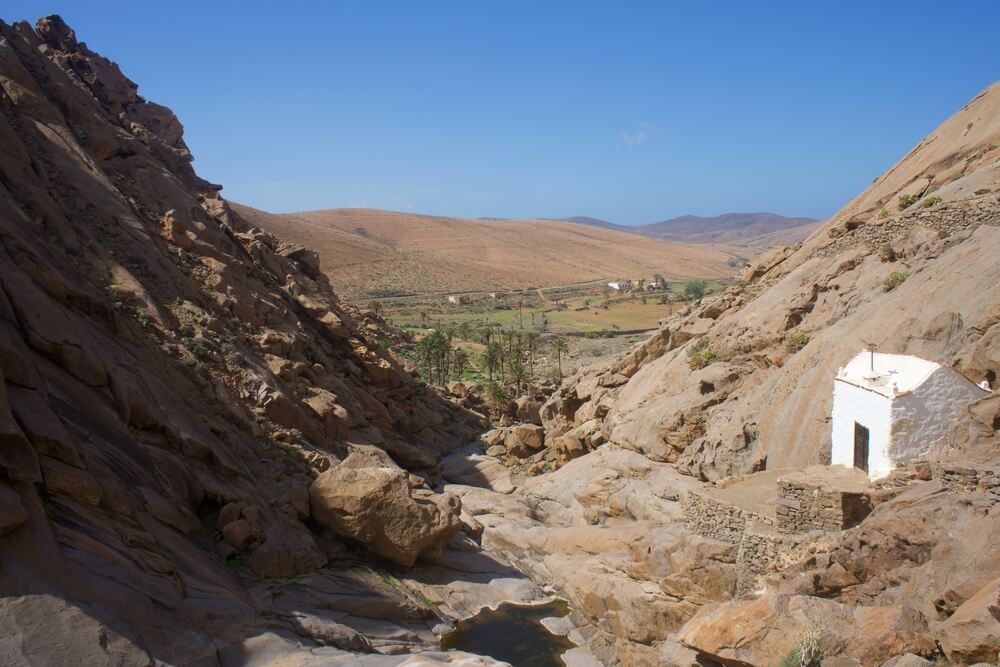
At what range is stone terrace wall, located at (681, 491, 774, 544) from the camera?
16234mm

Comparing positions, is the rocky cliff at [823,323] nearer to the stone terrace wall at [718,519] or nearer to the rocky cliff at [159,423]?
the stone terrace wall at [718,519]

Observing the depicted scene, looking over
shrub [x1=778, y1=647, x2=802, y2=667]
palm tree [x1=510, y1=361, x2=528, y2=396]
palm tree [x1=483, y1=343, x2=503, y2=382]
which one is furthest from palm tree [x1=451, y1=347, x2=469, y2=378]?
shrub [x1=778, y1=647, x2=802, y2=667]

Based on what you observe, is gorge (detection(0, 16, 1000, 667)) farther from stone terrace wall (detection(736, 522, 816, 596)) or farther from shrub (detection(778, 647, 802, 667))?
shrub (detection(778, 647, 802, 667))

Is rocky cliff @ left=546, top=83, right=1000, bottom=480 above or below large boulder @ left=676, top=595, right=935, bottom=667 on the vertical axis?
above

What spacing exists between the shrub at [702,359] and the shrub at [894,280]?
5.97 metres

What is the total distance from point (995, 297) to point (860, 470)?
4.65 meters

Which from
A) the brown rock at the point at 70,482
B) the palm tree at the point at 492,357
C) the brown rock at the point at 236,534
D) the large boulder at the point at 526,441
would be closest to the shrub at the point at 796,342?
the brown rock at the point at 236,534

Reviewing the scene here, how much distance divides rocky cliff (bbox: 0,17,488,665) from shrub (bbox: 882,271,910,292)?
12897mm

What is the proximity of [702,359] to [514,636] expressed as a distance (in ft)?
37.1

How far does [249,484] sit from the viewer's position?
66.0ft

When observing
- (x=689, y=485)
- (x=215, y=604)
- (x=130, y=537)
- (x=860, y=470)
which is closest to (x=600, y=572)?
(x=689, y=485)

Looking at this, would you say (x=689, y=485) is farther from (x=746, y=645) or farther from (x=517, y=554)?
(x=746, y=645)

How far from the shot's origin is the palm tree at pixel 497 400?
4419 cm

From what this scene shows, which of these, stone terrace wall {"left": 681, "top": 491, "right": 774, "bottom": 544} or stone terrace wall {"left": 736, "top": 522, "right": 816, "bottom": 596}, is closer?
stone terrace wall {"left": 736, "top": 522, "right": 816, "bottom": 596}
